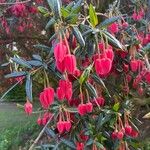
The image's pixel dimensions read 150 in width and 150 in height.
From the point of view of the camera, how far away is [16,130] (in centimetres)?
898

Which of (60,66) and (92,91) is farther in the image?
(92,91)

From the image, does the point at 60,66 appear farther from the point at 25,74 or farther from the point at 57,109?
the point at 57,109

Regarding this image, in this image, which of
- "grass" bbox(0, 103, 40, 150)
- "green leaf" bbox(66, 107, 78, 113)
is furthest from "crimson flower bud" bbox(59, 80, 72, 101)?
"grass" bbox(0, 103, 40, 150)

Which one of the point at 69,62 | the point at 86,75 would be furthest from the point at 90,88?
the point at 69,62

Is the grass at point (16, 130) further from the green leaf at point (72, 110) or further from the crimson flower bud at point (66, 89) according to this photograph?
the crimson flower bud at point (66, 89)

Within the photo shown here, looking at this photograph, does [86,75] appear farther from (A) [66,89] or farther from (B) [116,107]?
(B) [116,107]

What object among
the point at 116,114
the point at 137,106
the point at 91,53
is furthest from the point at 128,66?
the point at 137,106

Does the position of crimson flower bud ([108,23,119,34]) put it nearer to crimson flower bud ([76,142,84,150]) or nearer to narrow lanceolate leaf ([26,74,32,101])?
crimson flower bud ([76,142,84,150])

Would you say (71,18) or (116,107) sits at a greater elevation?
(71,18)

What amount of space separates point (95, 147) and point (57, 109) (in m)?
0.37

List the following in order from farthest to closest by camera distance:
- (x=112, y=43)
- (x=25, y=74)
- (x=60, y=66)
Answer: (x=25, y=74), (x=112, y=43), (x=60, y=66)

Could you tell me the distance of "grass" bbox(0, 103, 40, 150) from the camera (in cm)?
802

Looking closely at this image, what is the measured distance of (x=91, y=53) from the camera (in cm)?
255

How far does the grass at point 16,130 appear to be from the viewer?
802cm
